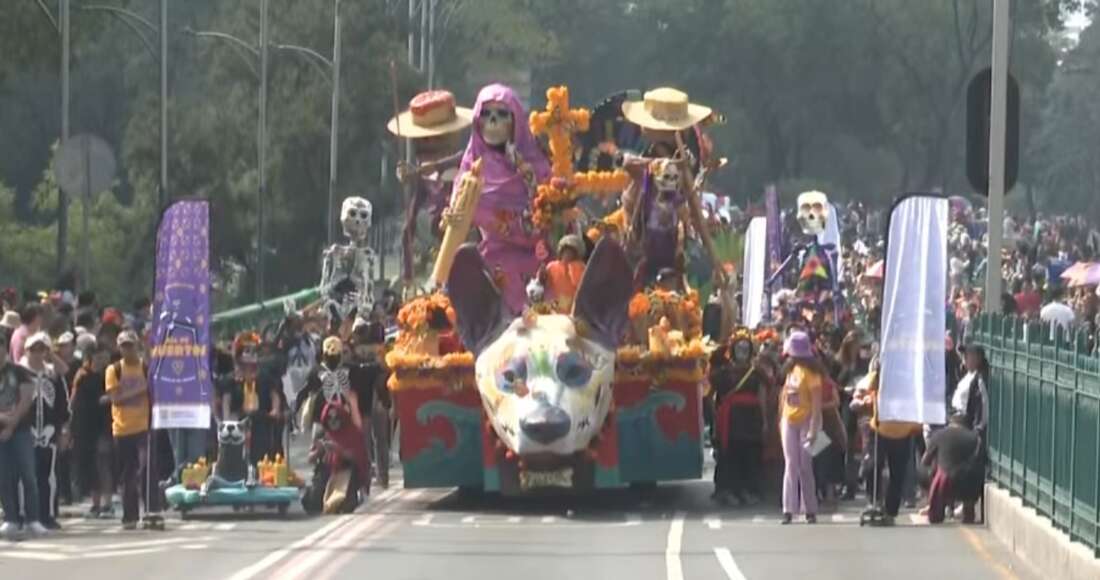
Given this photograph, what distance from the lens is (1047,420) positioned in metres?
24.0

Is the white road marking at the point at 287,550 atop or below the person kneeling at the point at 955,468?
below

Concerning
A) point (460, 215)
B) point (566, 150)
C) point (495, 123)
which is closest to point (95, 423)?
point (460, 215)

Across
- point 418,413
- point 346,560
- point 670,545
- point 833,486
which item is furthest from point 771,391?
point 346,560

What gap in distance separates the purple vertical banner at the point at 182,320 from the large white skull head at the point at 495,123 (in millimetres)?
4825

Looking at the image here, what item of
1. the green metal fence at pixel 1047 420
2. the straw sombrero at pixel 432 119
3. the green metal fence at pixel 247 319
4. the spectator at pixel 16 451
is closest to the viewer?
the green metal fence at pixel 1047 420

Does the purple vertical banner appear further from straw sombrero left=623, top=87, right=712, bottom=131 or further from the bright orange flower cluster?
straw sombrero left=623, top=87, right=712, bottom=131

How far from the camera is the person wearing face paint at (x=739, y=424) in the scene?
3166 cm

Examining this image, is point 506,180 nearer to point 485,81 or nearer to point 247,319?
point 247,319

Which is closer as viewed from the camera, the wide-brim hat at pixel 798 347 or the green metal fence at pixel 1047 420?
the green metal fence at pixel 1047 420

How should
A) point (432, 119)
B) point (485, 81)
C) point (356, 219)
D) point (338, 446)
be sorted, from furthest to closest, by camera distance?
point (485, 81), point (356, 219), point (432, 119), point (338, 446)

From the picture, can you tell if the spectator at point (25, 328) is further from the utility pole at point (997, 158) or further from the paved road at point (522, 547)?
the utility pole at point (997, 158)

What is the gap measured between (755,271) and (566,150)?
901 cm

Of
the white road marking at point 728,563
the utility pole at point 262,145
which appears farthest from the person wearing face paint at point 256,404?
the utility pole at point 262,145

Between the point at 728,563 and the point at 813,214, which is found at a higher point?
the point at 813,214
